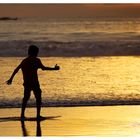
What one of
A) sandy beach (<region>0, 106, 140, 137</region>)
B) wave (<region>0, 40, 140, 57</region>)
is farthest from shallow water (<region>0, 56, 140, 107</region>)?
wave (<region>0, 40, 140, 57</region>)

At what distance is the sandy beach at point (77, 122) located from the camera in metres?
6.34

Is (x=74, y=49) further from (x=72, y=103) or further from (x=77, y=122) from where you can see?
(x=77, y=122)

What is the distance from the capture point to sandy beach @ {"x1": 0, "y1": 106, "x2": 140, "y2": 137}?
6344mm

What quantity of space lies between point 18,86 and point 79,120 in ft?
20.0

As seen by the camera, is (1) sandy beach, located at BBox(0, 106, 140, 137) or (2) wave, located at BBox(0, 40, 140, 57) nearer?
(1) sandy beach, located at BBox(0, 106, 140, 137)

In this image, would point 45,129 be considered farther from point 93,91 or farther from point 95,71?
point 95,71

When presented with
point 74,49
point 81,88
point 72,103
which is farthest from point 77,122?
point 74,49

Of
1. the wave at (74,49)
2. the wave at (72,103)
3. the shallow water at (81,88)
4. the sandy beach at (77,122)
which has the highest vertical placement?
the wave at (74,49)

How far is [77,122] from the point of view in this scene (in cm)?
736

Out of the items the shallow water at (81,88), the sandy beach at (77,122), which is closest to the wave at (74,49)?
the shallow water at (81,88)

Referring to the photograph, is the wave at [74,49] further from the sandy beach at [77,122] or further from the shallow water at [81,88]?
the sandy beach at [77,122]

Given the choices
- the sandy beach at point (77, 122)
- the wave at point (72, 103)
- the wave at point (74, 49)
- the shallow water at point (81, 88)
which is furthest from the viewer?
the wave at point (74, 49)

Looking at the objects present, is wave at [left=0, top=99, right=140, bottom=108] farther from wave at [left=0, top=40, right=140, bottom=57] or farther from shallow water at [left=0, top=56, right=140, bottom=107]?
wave at [left=0, top=40, right=140, bottom=57]

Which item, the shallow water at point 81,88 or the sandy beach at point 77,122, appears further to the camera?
the shallow water at point 81,88
